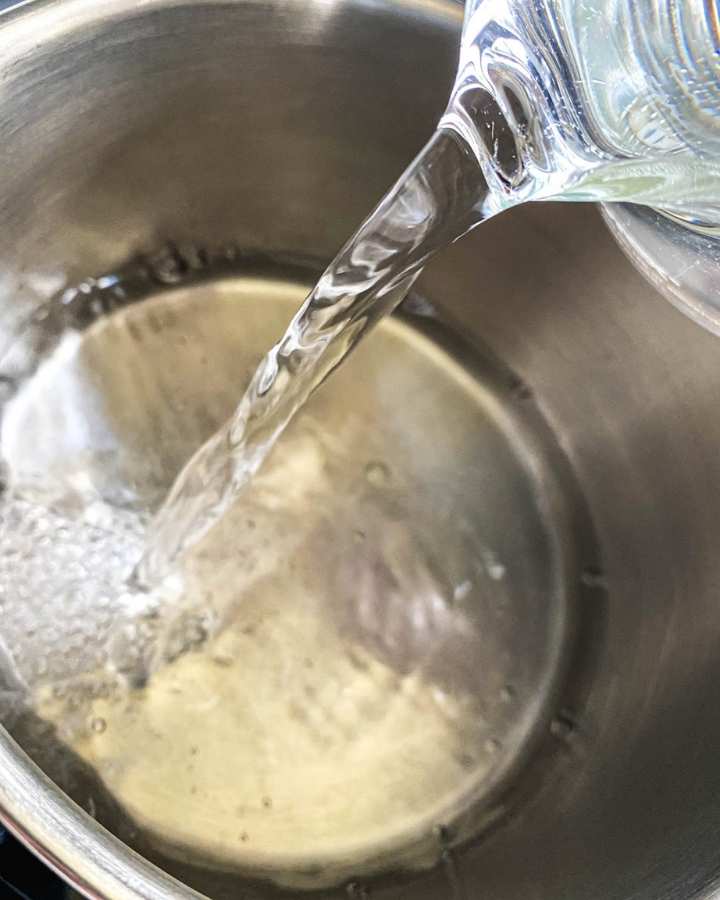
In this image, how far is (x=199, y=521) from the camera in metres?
0.72

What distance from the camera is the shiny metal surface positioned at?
0.59 m

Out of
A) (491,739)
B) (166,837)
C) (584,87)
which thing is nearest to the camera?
(584,87)

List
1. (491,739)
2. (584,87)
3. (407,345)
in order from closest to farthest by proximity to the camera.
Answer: (584,87) → (491,739) → (407,345)

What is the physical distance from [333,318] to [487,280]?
0.26 m

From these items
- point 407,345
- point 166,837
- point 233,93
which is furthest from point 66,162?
point 166,837

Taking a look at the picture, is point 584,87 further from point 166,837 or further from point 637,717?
point 166,837

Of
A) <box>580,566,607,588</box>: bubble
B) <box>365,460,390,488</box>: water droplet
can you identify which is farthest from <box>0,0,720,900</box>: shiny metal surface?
<box>365,460,390,488</box>: water droplet

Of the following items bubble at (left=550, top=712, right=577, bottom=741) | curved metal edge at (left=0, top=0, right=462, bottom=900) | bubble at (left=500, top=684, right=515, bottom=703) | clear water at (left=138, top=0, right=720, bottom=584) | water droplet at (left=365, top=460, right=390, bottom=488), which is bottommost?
bubble at (left=550, top=712, right=577, bottom=741)

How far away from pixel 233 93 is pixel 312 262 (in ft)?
0.60

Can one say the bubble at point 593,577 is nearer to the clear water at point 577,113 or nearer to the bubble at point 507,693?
the bubble at point 507,693

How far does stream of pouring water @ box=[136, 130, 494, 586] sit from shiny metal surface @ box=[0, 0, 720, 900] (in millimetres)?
172

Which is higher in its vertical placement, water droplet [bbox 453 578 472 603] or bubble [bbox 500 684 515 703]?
water droplet [bbox 453 578 472 603]

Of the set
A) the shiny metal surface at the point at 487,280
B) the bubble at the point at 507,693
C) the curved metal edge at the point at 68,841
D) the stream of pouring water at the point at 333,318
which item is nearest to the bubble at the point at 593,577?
the shiny metal surface at the point at 487,280

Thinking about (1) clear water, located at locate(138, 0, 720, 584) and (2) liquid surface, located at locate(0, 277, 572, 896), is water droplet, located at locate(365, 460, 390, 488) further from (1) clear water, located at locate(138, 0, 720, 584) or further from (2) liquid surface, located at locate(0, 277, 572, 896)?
(1) clear water, located at locate(138, 0, 720, 584)
